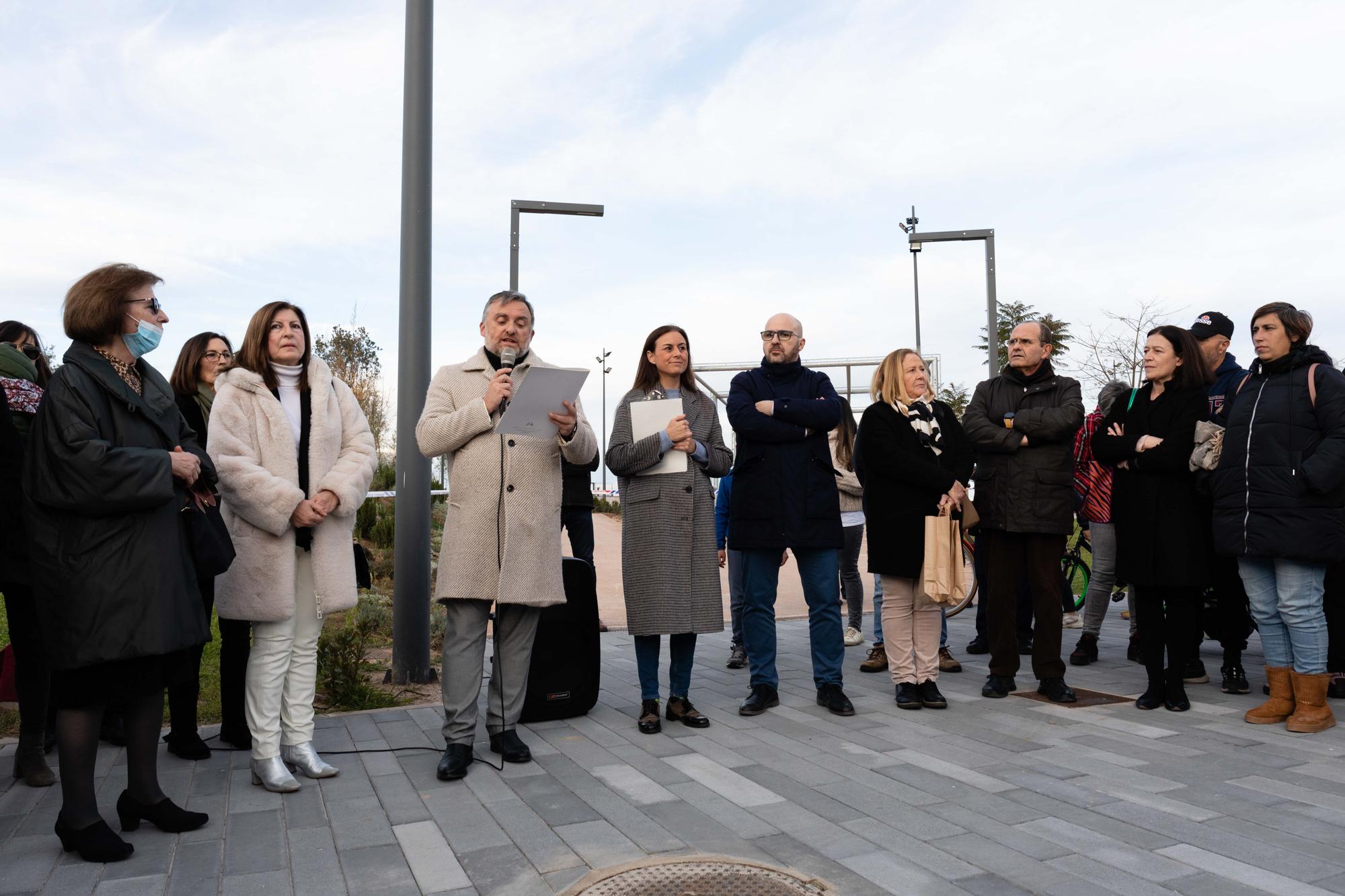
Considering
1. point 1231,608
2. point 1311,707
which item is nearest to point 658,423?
point 1311,707

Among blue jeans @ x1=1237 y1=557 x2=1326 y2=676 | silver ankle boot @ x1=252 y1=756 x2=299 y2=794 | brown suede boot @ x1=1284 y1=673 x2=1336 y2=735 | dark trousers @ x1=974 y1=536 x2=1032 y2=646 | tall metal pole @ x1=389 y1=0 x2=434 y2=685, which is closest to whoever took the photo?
silver ankle boot @ x1=252 y1=756 x2=299 y2=794

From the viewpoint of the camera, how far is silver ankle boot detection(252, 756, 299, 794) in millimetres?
4188

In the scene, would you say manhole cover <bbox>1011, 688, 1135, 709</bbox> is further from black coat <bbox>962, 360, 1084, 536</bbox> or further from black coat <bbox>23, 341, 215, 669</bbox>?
black coat <bbox>23, 341, 215, 669</bbox>

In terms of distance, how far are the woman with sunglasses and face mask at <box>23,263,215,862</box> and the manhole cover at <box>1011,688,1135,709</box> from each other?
14.2ft

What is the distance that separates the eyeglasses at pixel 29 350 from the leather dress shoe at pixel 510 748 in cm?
283

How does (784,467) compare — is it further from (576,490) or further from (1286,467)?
(1286,467)

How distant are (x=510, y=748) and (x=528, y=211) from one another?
6.55 metres

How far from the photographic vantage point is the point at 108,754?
189 inches

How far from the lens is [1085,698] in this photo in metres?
5.82

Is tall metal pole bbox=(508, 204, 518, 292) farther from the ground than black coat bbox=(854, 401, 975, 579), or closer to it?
farther from the ground

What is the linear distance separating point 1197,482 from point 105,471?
17.0 ft

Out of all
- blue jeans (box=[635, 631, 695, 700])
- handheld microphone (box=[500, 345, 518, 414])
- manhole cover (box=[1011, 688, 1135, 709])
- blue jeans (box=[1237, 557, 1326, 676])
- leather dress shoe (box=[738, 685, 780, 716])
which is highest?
handheld microphone (box=[500, 345, 518, 414])

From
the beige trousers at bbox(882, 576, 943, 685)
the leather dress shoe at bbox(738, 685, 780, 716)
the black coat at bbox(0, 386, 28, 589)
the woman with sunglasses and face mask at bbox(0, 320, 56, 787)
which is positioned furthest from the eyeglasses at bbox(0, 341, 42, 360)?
the beige trousers at bbox(882, 576, 943, 685)

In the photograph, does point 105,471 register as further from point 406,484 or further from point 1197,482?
point 1197,482
